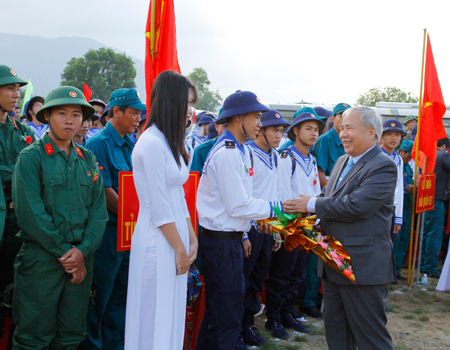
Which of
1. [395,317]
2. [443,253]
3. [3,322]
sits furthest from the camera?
[443,253]

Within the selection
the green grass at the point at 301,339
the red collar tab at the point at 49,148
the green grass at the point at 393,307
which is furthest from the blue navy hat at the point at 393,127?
the red collar tab at the point at 49,148

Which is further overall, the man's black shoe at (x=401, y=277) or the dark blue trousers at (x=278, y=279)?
the man's black shoe at (x=401, y=277)

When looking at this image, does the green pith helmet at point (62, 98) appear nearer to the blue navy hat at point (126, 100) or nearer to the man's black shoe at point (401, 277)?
the blue navy hat at point (126, 100)

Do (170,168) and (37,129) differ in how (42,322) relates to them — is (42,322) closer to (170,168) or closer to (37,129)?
(170,168)

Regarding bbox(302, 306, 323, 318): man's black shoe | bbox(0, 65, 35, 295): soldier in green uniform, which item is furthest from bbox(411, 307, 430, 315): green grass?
bbox(0, 65, 35, 295): soldier in green uniform

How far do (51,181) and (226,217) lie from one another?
1271 millimetres

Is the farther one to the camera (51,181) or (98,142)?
(98,142)

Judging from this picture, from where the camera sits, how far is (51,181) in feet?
8.34

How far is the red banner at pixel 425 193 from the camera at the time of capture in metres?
6.11

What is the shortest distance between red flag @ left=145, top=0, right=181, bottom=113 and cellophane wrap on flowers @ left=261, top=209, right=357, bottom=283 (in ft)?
5.94

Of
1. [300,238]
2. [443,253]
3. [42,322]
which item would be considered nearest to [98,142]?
[42,322]

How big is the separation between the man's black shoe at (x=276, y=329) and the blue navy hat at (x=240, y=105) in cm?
240

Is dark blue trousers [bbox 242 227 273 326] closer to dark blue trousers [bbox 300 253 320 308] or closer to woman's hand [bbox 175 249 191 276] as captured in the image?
dark blue trousers [bbox 300 253 320 308]

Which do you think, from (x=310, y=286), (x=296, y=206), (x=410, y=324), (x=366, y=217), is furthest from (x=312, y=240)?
(x=410, y=324)
